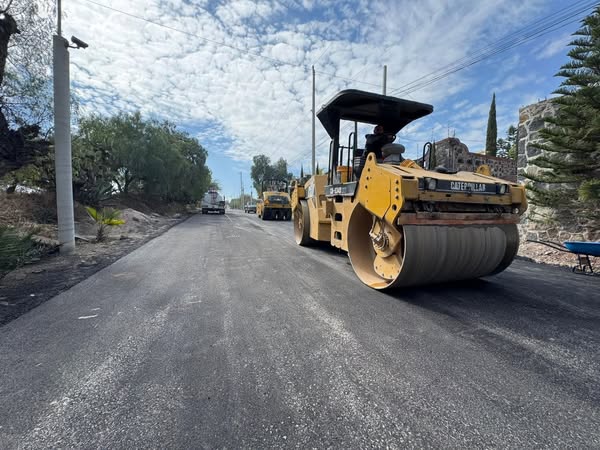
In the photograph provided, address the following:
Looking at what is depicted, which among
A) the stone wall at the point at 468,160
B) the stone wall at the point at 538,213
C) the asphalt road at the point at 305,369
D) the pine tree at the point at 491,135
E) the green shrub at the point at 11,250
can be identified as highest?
the pine tree at the point at 491,135

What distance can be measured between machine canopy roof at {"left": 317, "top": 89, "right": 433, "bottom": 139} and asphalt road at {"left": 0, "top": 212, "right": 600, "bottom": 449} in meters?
2.83

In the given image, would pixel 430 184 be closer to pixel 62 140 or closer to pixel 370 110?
pixel 370 110

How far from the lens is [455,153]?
1697cm

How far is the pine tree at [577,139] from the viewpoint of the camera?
507 cm

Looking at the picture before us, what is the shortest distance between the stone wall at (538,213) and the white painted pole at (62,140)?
32.0 ft

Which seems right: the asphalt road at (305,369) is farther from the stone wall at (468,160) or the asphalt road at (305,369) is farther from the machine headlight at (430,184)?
the stone wall at (468,160)

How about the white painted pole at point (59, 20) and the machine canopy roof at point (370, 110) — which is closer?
the machine canopy roof at point (370, 110)

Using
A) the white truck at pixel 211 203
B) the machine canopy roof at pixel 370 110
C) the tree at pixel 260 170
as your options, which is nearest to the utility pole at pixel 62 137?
the machine canopy roof at pixel 370 110

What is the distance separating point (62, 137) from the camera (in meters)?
5.63

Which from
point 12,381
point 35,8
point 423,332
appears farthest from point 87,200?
point 423,332

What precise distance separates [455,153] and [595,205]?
12548mm

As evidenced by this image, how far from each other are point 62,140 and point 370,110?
19.6 ft

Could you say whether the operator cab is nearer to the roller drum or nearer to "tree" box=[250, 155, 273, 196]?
the roller drum

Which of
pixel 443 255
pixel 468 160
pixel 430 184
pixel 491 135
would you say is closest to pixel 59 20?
pixel 430 184
